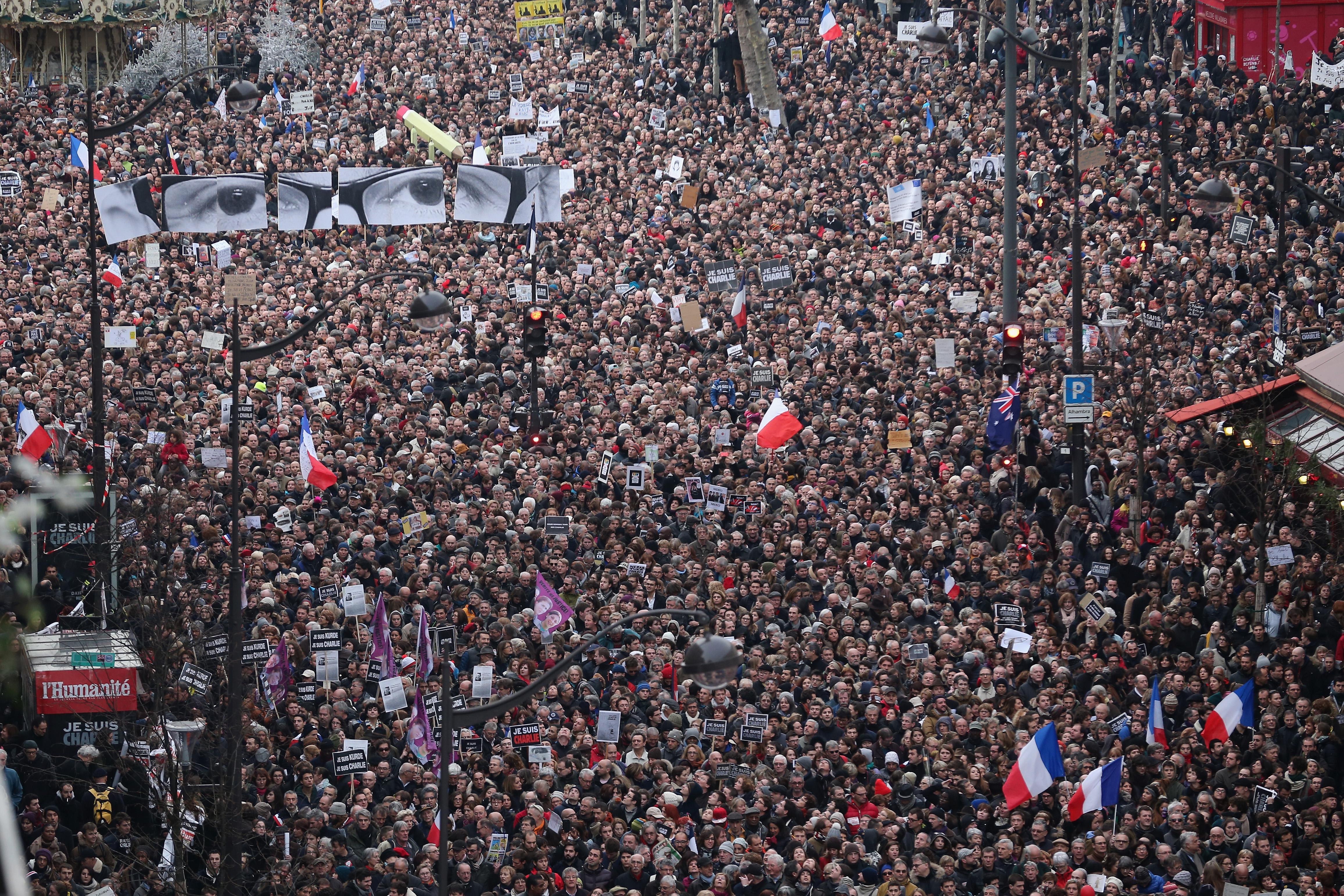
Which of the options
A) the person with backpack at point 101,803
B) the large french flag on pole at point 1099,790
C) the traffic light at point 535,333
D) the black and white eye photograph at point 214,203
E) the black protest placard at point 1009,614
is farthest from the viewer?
the black and white eye photograph at point 214,203

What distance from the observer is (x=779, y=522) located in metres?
22.5

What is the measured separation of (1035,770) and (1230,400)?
8.00 meters

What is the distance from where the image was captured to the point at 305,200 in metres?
32.2

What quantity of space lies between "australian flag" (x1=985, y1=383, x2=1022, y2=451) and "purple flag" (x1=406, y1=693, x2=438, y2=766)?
898cm

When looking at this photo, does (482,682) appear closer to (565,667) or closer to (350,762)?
(350,762)

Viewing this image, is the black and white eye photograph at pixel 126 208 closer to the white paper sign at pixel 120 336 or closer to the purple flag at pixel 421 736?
the white paper sign at pixel 120 336

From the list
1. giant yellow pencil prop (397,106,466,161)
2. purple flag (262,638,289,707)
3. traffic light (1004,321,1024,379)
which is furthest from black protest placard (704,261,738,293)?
purple flag (262,638,289,707)

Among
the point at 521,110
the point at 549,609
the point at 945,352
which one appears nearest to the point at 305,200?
the point at 521,110

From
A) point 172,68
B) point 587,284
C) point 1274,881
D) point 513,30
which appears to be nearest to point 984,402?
point 587,284

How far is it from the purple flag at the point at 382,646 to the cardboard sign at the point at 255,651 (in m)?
1.21

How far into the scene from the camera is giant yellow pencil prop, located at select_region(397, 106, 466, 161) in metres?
36.9

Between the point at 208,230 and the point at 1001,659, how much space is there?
698 inches

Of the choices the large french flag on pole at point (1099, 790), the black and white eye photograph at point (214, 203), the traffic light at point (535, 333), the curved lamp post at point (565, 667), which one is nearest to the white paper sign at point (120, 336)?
the black and white eye photograph at point (214, 203)

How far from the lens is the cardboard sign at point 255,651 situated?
1880 cm
